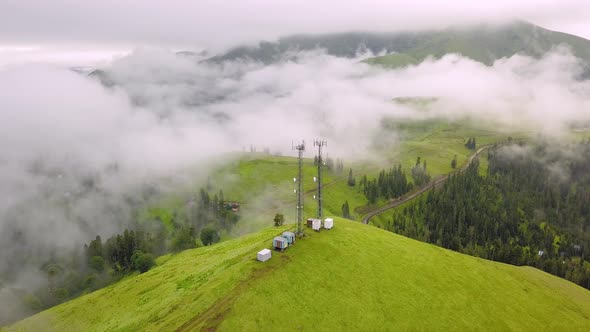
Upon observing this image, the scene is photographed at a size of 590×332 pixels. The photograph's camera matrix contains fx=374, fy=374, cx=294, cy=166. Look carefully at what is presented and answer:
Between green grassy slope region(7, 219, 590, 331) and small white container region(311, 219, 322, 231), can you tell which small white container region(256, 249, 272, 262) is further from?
small white container region(311, 219, 322, 231)

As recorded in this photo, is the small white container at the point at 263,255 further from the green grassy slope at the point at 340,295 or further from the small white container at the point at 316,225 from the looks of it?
the small white container at the point at 316,225

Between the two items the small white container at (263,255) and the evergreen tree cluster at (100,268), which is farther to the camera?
the evergreen tree cluster at (100,268)

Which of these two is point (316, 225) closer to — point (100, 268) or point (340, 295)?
point (340, 295)

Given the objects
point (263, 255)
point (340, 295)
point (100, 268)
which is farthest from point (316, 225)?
point (100, 268)

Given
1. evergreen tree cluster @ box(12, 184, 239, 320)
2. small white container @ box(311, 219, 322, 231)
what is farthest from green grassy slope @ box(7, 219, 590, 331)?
evergreen tree cluster @ box(12, 184, 239, 320)

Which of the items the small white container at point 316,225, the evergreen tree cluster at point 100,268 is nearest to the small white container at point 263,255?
the small white container at point 316,225

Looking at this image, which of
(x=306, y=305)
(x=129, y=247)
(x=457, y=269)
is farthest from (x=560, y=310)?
(x=129, y=247)

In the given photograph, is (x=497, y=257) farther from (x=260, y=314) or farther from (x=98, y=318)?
(x=98, y=318)

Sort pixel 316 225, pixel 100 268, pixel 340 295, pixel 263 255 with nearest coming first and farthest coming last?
1. pixel 340 295
2. pixel 263 255
3. pixel 316 225
4. pixel 100 268
